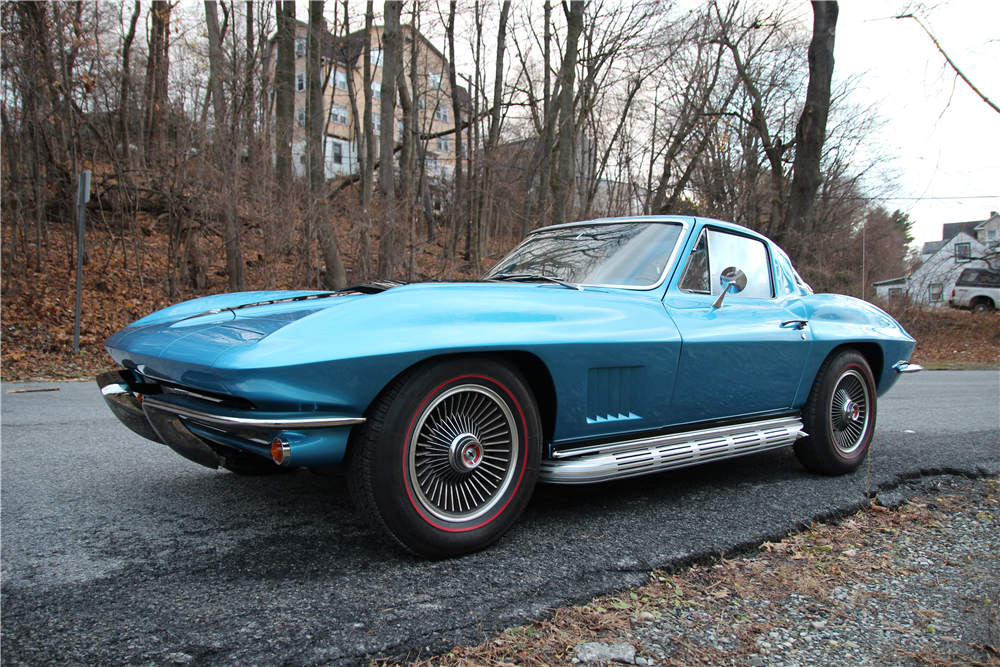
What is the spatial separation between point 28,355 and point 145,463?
24.2 feet

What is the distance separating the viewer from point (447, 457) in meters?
2.47

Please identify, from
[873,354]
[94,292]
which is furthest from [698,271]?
[94,292]

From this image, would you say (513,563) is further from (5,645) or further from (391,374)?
(5,645)

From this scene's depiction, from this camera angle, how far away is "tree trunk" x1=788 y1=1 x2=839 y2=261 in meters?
14.6

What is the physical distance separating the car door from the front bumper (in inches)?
63.6


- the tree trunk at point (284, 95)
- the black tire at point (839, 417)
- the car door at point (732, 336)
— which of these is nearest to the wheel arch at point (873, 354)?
the black tire at point (839, 417)

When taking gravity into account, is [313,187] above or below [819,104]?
below

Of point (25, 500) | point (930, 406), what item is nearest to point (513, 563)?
point (25, 500)

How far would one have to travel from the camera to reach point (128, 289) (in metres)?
12.3

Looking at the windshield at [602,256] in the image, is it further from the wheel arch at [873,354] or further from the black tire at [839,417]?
the wheel arch at [873,354]

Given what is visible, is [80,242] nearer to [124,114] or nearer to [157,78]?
[124,114]

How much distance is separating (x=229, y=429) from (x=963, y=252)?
25.9m

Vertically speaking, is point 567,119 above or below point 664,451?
above

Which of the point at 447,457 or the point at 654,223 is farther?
the point at 654,223
